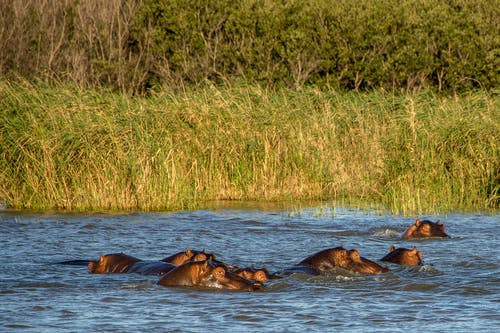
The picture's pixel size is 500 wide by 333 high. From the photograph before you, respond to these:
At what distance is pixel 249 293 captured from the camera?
679 cm

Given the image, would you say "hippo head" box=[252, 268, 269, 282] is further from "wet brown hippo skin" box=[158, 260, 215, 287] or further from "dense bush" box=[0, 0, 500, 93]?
"dense bush" box=[0, 0, 500, 93]

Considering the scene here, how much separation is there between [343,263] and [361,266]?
5.4 inches

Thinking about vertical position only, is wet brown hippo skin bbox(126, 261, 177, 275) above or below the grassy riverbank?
below

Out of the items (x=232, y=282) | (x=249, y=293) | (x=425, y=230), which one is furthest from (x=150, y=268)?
(x=425, y=230)

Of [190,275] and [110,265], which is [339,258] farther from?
[110,265]

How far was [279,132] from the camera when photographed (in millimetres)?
12625

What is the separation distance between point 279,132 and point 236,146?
0.62m

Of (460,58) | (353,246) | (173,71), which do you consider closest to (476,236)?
(353,246)

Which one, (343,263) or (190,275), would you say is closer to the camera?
(190,275)

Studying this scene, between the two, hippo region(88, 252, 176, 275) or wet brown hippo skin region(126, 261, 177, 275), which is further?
hippo region(88, 252, 176, 275)

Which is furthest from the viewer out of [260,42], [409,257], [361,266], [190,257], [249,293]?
[260,42]

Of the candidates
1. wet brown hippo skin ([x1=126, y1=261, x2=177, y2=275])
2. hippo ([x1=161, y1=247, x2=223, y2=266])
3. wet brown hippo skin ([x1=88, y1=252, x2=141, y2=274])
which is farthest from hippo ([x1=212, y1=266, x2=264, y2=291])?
wet brown hippo skin ([x1=88, y1=252, x2=141, y2=274])

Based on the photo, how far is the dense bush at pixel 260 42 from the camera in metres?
21.7

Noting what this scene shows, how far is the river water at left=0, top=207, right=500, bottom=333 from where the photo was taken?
6.04m
